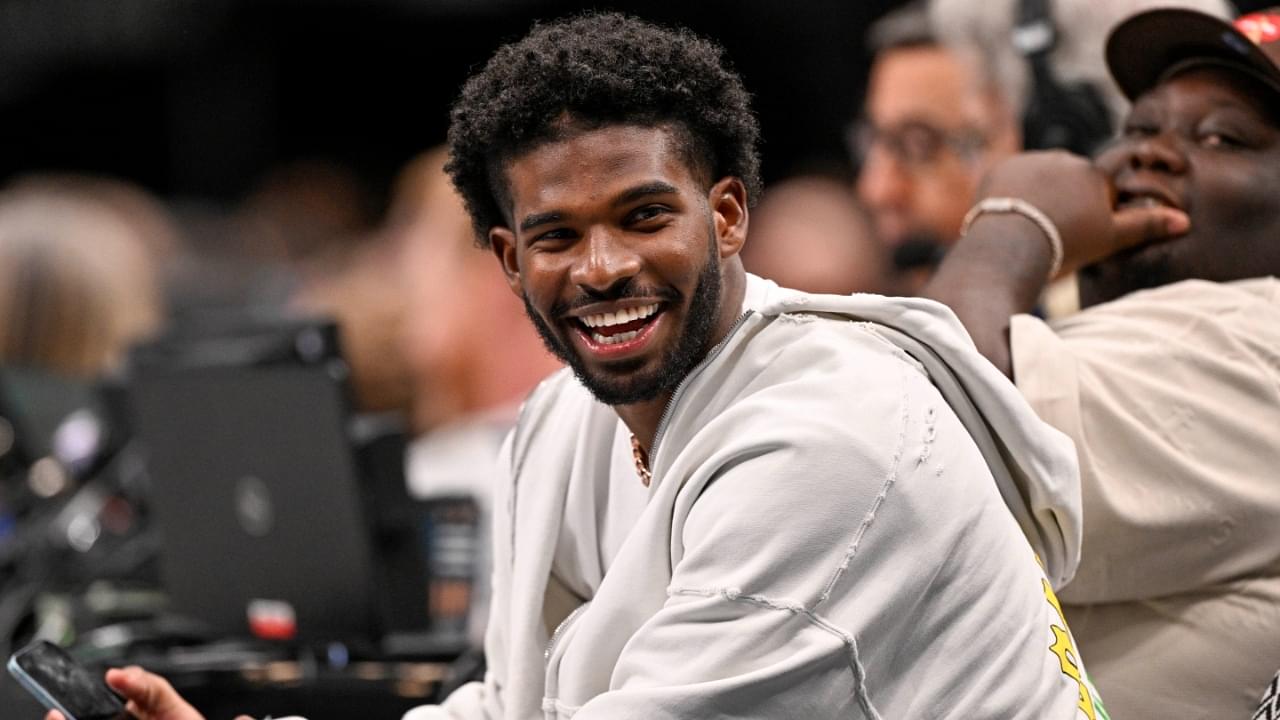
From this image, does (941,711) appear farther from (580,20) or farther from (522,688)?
(580,20)

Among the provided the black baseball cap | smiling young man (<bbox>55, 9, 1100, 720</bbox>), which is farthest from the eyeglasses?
smiling young man (<bbox>55, 9, 1100, 720</bbox>)

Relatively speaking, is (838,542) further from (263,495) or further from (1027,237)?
(263,495)

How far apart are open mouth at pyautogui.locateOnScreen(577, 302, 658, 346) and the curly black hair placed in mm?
171

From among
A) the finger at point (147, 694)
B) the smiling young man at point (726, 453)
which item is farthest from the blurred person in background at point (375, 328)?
the smiling young man at point (726, 453)

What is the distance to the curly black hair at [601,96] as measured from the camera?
1632 millimetres

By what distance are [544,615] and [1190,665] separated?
0.83m

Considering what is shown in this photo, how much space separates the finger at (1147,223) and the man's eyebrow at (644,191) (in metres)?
0.93

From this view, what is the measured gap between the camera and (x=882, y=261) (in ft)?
14.9

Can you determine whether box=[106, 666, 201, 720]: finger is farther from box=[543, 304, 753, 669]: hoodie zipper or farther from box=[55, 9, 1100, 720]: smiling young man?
box=[543, 304, 753, 669]: hoodie zipper

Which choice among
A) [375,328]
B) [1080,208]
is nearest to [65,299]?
[375,328]

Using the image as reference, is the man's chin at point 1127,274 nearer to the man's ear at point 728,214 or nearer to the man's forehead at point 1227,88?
the man's forehead at point 1227,88

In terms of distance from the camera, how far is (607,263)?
1.63 metres

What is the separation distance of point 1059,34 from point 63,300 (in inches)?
117

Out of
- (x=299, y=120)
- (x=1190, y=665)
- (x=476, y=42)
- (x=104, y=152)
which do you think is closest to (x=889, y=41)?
(x=1190, y=665)
